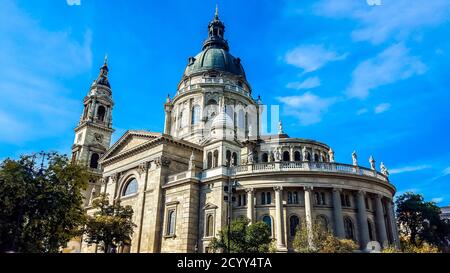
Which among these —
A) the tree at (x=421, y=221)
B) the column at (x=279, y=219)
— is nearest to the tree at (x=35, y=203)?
the column at (x=279, y=219)

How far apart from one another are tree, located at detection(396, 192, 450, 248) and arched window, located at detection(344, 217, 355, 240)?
2046 centimetres

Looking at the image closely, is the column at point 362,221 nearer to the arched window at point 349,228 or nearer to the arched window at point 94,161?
the arched window at point 349,228

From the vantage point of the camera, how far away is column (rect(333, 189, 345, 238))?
32.7 m

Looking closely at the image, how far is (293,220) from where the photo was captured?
3384 centimetres

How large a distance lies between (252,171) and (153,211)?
491 inches

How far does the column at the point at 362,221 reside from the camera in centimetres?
3359

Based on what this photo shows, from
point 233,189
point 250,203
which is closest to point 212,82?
point 250,203

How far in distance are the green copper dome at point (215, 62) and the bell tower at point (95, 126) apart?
19.0 m

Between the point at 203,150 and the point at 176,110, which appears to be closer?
the point at 203,150

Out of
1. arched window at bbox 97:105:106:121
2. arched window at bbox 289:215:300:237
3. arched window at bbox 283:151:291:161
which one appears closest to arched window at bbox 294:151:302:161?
arched window at bbox 283:151:291:161

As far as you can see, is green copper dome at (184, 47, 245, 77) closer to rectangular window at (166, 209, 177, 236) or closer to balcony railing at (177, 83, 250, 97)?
balcony railing at (177, 83, 250, 97)

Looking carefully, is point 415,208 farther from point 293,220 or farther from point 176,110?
point 176,110

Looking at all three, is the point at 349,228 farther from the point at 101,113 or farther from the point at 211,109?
the point at 101,113
